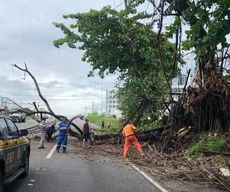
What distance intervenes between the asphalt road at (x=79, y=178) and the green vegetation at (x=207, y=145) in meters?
2.63

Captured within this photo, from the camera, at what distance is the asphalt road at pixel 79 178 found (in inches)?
301

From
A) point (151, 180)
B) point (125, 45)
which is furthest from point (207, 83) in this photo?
point (125, 45)

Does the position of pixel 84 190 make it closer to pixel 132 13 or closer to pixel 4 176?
pixel 4 176

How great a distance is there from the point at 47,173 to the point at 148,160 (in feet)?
14.5

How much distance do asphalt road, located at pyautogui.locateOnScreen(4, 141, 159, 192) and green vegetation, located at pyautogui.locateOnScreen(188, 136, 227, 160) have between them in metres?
2.63

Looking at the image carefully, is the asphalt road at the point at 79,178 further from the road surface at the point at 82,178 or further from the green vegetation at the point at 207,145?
the green vegetation at the point at 207,145

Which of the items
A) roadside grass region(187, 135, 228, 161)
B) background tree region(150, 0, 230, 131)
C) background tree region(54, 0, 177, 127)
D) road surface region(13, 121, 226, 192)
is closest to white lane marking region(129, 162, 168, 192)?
road surface region(13, 121, 226, 192)

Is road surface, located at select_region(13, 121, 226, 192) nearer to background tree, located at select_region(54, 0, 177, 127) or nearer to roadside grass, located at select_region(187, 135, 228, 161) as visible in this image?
roadside grass, located at select_region(187, 135, 228, 161)

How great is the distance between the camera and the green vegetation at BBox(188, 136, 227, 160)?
11993 mm

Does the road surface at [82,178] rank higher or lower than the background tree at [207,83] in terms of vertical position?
lower

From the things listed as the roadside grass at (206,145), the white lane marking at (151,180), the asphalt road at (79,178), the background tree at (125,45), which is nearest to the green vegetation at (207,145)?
the roadside grass at (206,145)

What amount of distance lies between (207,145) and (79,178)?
563 centimetres

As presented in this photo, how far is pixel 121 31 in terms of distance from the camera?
929 inches

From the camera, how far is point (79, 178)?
8891mm
